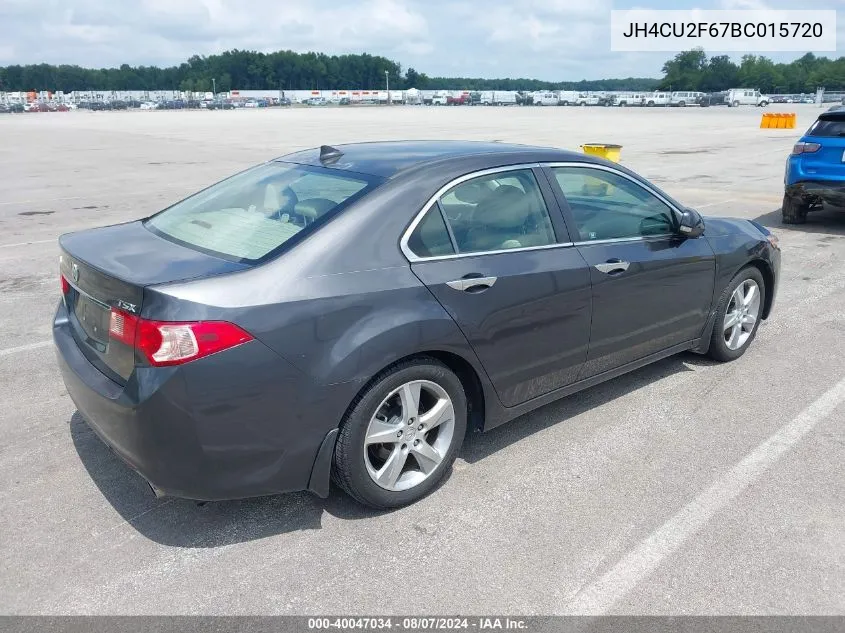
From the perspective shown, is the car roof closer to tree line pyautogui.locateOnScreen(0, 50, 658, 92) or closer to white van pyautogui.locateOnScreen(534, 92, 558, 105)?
white van pyautogui.locateOnScreen(534, 92, 558, 105)

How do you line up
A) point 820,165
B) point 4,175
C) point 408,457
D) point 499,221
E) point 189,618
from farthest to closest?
point 4,175, point 820,165, point 499,221, point 408,457, point 189,618

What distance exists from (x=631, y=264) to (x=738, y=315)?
1.49 meters

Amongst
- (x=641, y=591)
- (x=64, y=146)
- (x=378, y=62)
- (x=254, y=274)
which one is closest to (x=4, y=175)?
(x=64, y=146)

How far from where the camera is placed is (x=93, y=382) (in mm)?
3064

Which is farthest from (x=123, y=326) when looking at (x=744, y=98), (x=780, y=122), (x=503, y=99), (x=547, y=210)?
(x=503, y=99)

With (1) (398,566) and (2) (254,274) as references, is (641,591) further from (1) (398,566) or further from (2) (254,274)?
(2) (254,274)

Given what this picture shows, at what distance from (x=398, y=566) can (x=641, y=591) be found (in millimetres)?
966

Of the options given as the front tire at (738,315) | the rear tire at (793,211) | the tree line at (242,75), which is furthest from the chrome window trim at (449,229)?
the tree line at (242,75)

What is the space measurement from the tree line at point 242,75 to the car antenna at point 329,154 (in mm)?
164501

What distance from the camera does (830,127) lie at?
9.55m

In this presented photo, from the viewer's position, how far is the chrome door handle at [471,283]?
3.28 m

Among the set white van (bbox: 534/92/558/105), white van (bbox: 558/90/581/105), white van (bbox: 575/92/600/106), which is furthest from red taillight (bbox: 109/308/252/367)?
white van (bbox: 534/92/558/105)

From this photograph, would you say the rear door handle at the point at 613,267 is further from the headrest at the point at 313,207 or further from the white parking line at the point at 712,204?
the white parking line at the point at 712,204

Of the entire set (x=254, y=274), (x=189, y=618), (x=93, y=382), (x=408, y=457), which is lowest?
(x=189, y=618)
